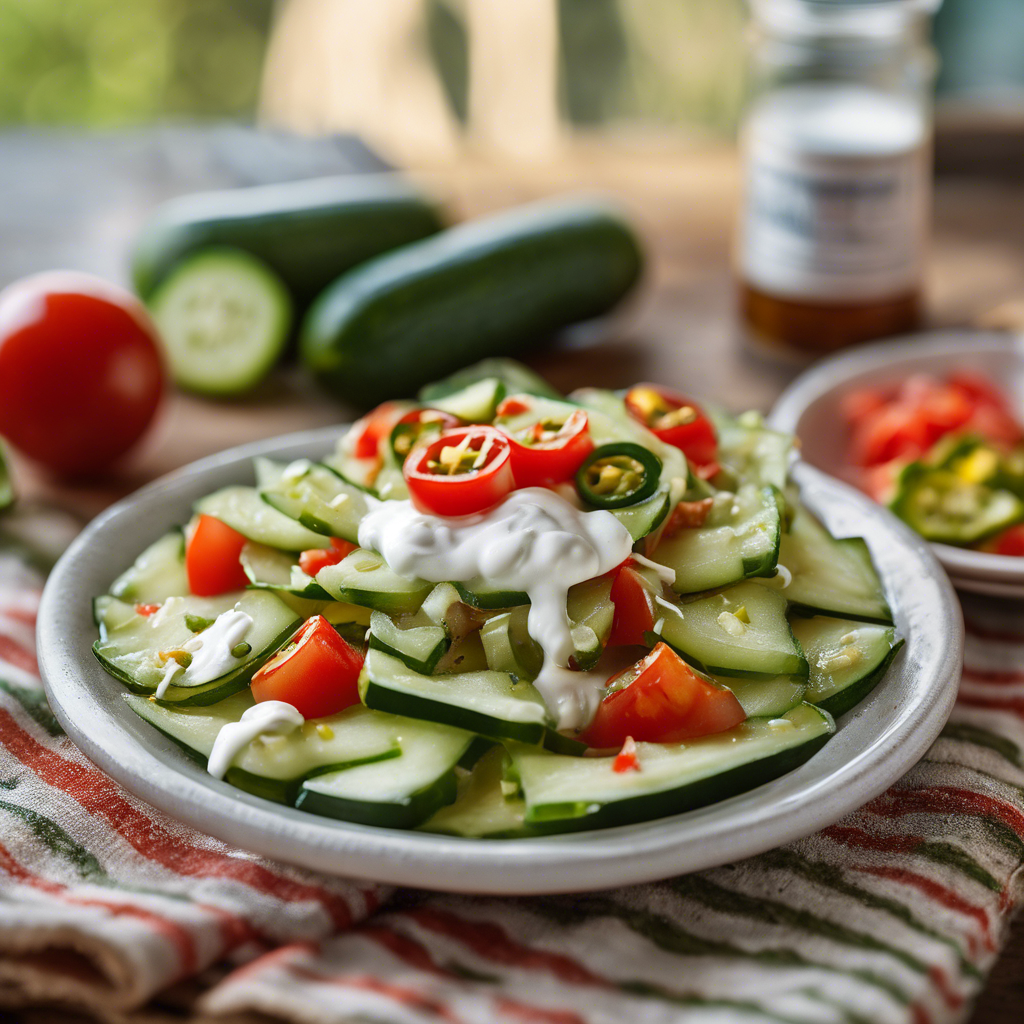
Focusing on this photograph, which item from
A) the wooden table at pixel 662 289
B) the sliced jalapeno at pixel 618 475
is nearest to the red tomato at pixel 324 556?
the sliced jalapeno at pixel 618 475

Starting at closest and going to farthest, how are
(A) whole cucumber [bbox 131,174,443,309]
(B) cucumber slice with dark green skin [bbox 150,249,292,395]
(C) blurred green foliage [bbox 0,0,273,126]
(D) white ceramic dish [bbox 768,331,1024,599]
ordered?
(D) white ceramic dish [bbox 768,331,1024,599] → (B) cucumber slice with dark green skin [bbox 150,249,292,395] → (A) whole cucumber [bbox 131,174,443,309] → (C) blurred green foliage [bbox 0,0,273,126]

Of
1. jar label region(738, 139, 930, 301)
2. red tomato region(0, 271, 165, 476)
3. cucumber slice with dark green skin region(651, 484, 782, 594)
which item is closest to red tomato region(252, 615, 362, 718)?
cucumber slice with dark green skin region(651, 484, 782, 594)

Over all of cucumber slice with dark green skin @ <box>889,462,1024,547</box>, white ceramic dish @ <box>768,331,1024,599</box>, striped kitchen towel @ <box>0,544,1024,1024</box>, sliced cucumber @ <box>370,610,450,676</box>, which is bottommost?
striped kitchen towel @ <box>0,544,1024,1024</box>

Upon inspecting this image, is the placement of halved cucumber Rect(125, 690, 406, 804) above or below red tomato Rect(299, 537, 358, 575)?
below

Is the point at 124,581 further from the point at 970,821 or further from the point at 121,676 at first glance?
the point at 970,821

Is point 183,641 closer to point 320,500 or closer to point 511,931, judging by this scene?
point 320,500

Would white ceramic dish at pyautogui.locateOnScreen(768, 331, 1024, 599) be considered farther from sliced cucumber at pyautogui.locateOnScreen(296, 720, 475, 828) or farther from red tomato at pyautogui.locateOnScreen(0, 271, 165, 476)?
red tomato at pyautogui.locateOnScreen(0, 271, 165, 476)
